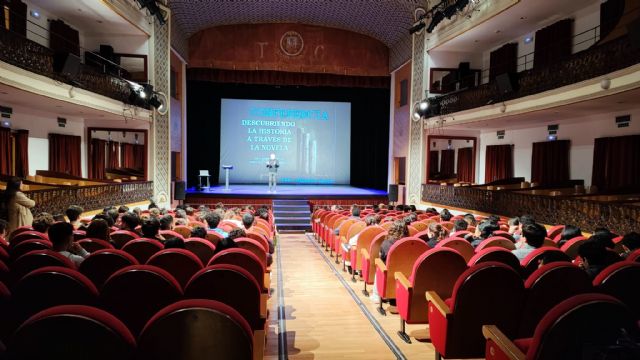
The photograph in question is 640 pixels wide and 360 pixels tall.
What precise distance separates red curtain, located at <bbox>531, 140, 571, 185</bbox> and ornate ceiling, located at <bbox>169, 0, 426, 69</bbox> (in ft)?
17.6

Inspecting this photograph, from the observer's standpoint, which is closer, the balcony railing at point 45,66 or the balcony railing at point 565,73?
the balcony railing at point 565,73

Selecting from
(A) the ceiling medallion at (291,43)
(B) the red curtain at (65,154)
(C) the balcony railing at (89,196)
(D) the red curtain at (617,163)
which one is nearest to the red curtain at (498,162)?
(D) the red curtain at (617,163)

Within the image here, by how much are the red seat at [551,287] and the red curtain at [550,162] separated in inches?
336

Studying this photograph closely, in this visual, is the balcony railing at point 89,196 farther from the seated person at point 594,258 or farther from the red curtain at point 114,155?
the seated person at point 594,258

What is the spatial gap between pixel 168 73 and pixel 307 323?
1061 centimetres

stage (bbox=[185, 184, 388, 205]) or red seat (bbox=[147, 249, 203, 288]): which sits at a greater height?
red seat (bbox=[147, 249, 203, 288])

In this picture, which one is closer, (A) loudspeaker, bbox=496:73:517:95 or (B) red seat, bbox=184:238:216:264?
(B) red seat, bbox=184:238:216:264

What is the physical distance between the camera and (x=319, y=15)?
1420 cm

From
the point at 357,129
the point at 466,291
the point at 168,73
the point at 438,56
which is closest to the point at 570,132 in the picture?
the point at 438,56

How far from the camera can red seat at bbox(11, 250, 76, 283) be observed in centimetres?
257

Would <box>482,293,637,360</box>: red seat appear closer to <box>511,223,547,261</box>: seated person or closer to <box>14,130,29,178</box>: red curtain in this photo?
<box>511,223,547,261</box>: seated person

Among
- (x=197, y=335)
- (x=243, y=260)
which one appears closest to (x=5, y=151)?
(x=243, y=260)

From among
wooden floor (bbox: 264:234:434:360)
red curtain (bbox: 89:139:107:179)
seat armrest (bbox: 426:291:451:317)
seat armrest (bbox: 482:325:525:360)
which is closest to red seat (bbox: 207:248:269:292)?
wooden floor (bbox: 264:234:434:360)

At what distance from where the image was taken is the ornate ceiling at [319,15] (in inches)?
515
